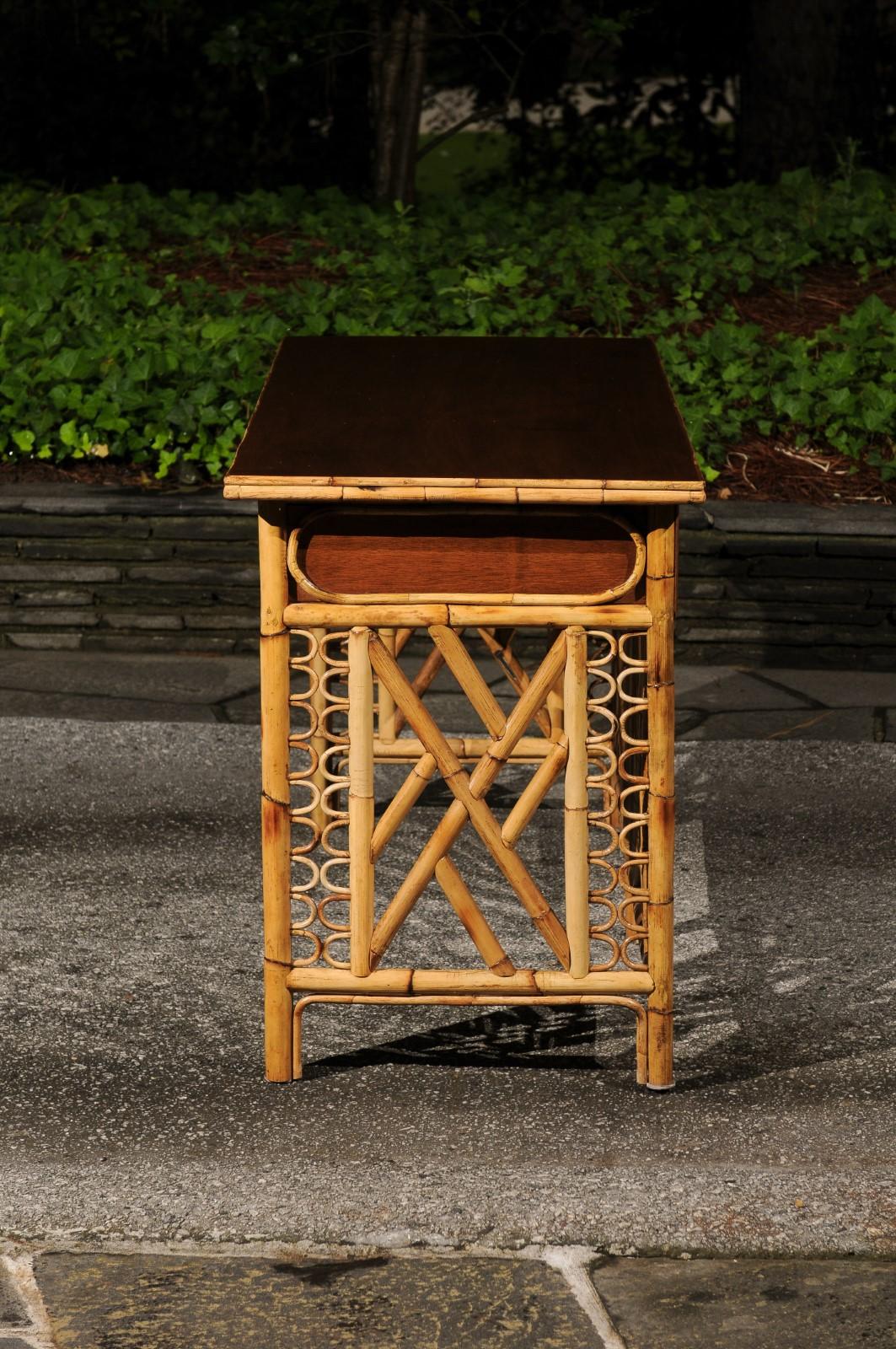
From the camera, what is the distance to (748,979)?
12.9 ft

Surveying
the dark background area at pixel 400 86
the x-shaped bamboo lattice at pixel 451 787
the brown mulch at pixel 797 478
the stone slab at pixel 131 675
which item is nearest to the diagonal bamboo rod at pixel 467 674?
the x-shaped bamboo lattice at pixel 451 787

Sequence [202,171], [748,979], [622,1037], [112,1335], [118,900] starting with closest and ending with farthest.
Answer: [112,1335] → [622,1037] → [748,979] → [118,900] → [202,171]

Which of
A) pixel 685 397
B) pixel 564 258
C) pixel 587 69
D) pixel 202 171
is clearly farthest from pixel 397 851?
pixel 587 69

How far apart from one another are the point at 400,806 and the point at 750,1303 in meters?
1.19

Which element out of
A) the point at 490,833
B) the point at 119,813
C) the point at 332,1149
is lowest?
the point at 119,813

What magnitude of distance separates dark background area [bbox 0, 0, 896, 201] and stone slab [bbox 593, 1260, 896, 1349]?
29.2ft

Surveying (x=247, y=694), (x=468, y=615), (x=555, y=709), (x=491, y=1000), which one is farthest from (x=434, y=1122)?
(x=247, y=694)

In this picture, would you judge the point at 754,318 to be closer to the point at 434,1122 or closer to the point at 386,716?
the point at 386,716

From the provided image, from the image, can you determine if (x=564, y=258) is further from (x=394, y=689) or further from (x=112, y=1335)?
(x=112, y=1335)

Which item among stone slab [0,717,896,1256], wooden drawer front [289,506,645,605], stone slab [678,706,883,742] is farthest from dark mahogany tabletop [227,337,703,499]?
stone slab [678,706,883,742]

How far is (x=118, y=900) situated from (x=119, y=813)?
60cm

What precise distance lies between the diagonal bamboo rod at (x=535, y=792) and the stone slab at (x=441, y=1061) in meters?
0.50

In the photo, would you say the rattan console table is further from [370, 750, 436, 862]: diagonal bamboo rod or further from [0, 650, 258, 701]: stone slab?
[0, 650, 258, 701]: stone slab

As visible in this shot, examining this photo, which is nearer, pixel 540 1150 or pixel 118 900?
pixel 540 1150
